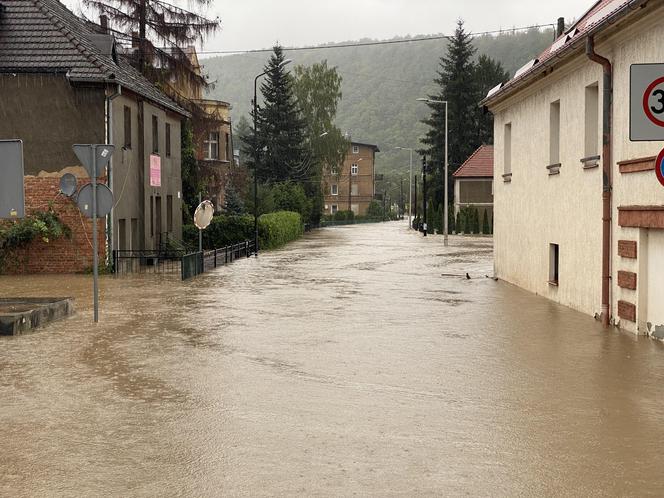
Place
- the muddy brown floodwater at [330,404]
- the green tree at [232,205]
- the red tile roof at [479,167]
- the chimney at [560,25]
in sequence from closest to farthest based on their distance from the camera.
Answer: the muddy brown floodwater at [330,404] < the chimney at [560,25] < the green tree at [232,205] < the red tile roof at [479,167]

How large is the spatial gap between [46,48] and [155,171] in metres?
6.80

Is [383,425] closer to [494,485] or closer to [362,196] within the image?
[494,485]

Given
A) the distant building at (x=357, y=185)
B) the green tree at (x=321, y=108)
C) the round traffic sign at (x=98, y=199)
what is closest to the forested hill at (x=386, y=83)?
the distant building at (x=357, y=185)

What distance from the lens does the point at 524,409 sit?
834cm

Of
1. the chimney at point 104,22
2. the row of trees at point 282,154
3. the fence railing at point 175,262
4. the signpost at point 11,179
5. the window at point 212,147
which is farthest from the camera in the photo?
the row of trees at point 282,154

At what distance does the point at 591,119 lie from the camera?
16641mm

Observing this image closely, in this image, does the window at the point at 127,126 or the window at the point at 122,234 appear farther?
the window at the point at 127,126

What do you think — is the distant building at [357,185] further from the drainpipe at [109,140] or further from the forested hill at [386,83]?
the drainpipe at [109,140]

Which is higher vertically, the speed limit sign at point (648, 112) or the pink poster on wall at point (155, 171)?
the pink poster on wall at point (155, 171)

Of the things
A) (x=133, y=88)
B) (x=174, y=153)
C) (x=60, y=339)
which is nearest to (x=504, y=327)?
(x=60, y=339)

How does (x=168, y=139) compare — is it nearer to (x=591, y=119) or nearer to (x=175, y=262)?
(x=175, y=262)

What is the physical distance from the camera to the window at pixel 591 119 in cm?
1653

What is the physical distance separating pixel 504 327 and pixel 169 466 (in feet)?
29.7

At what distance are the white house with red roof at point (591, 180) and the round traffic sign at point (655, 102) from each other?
512 cm
